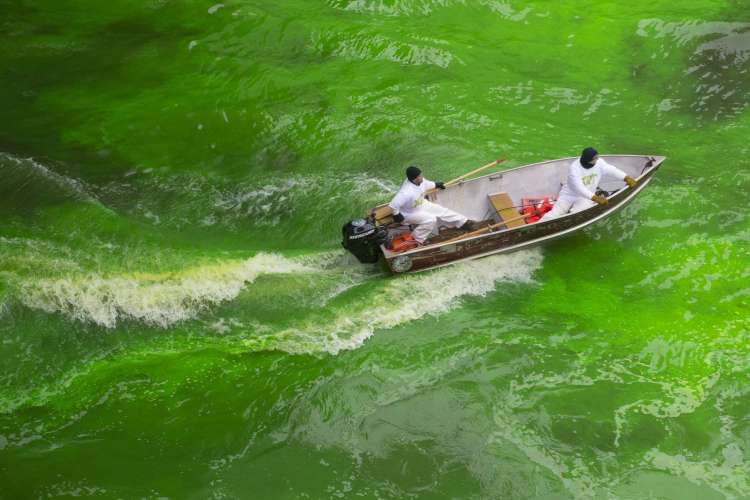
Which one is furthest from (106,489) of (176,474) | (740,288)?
(740,288)

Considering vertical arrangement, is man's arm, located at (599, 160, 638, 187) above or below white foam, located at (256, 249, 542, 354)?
→ above

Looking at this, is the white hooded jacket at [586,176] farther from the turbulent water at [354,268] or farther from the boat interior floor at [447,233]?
the boat interior floor at [447,233]

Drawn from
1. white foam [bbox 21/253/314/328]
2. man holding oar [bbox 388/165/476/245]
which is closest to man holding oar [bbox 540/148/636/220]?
man holding oar [bbox 388/165/476/245]

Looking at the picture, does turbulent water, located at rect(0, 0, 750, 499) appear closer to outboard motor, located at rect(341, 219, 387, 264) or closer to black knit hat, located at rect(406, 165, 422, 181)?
outboard motor, located at rect(341, 219, 387, 264)

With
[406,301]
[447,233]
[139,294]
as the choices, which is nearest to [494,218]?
[447,233]

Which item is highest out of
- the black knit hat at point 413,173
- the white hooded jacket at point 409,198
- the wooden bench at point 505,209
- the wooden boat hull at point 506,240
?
the black knit hat at point 413,173

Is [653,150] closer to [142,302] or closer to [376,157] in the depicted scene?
[376,157]

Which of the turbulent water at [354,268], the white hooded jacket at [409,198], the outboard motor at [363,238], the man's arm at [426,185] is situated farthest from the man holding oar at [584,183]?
the outboard motor at [363,238]
